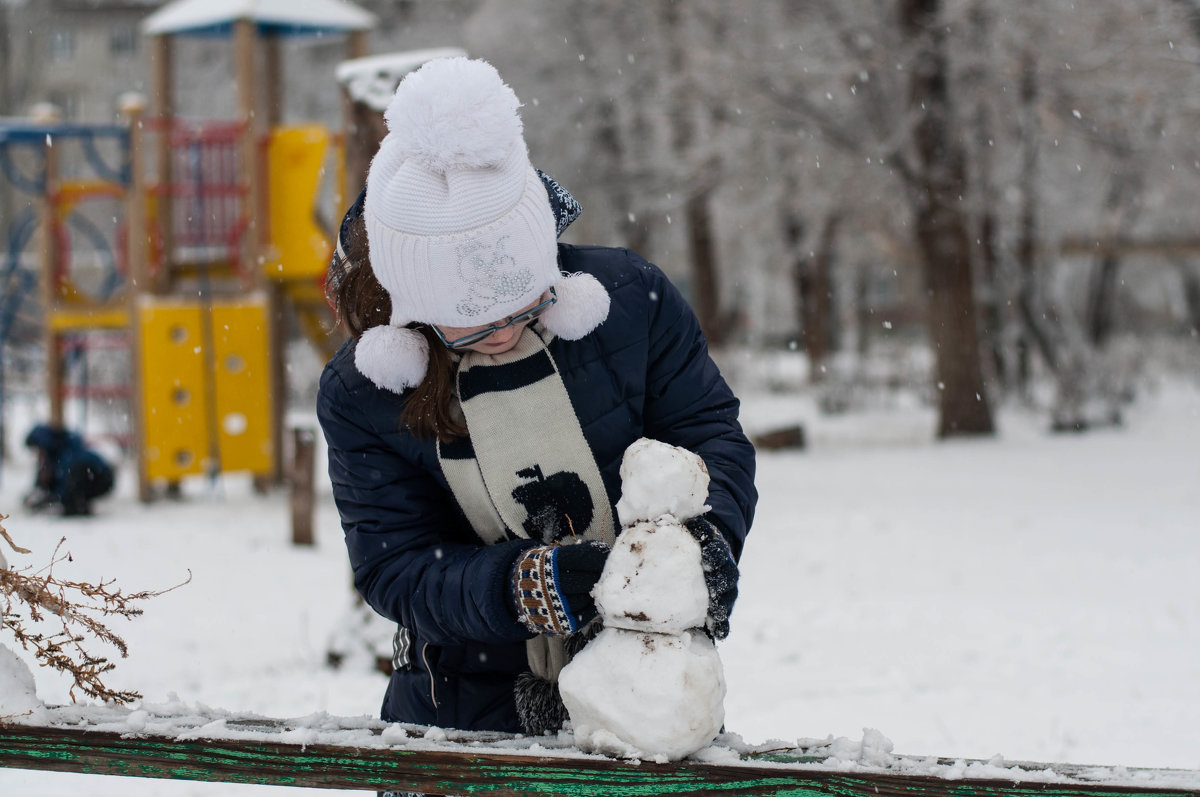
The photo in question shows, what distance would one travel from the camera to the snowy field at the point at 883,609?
4.07 m

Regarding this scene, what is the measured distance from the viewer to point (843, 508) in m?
8.77

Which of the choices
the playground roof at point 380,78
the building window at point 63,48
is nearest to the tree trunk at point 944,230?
the playground roof at point 380,78

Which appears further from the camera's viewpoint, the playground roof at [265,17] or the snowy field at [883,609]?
the playground roof at [265,17]

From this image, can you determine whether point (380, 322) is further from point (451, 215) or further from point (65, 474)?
point (65, 474)

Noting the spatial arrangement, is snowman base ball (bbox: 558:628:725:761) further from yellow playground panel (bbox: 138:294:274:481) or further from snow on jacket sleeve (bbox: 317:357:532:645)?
yellow playground panel (bbox: 138:294:274:481)

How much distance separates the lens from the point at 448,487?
1722 millimetres

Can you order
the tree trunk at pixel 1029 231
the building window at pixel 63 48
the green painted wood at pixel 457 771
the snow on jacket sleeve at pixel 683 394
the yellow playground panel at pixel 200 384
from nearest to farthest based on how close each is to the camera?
1. the green painted wood at pixel 457 771
2. the snow on jacket sleeve at pixel 683 394
3. the yellow playground panel at pixel 200 384
4. the tree trunk at pixel 1029 231
5. the building window at pixel 63 48

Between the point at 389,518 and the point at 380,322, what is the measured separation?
0.31m

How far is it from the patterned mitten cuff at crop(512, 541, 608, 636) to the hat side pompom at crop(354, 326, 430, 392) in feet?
1.08

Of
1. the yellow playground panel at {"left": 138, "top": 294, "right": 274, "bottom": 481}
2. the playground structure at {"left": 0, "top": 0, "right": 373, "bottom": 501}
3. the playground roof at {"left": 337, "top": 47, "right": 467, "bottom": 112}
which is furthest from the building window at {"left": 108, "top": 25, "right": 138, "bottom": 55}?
the playground roof at {"left": 337, "top": 47, "right": 467, "bottom": 112}

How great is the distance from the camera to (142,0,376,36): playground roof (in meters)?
9.29

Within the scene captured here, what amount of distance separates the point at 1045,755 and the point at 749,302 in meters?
33.4

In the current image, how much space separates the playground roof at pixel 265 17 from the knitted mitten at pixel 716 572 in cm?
843

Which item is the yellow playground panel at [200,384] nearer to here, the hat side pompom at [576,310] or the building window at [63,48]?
the hat side pompom at [576,310]
